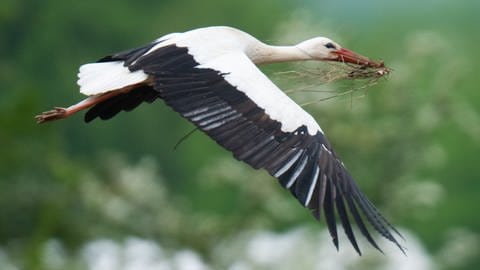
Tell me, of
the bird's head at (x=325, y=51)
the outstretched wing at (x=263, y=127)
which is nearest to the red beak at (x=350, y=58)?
the bird's head at (x=325, y=51)

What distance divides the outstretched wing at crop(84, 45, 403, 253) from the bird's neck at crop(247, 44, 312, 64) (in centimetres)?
51

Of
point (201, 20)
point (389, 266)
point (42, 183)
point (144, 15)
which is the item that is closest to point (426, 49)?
point (389, 266)

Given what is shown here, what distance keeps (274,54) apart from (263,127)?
126cm

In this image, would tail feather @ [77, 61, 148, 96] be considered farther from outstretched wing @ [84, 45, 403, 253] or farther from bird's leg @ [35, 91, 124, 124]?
bird's leg @ [35, 91, 124, 124]

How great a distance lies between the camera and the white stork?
394 inches

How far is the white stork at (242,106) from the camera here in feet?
32.8

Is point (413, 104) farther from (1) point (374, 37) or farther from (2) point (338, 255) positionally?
(1) point (374, 37)

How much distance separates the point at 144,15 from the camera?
105 ft

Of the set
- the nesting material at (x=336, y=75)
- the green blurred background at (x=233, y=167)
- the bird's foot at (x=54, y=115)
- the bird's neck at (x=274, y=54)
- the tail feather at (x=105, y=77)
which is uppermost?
the tail feather at (x=105, y=77)

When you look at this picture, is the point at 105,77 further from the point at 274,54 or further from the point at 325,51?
the point at 325,51

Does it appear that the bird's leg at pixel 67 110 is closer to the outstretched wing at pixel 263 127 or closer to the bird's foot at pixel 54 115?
the bird's foot at pixel 54 115

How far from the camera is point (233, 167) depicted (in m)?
21.4

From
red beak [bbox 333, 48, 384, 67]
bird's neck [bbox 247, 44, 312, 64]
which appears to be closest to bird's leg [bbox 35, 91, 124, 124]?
bird's neck [bbox 247, 44, 312, 64]

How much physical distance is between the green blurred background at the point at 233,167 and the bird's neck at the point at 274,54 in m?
5.85
